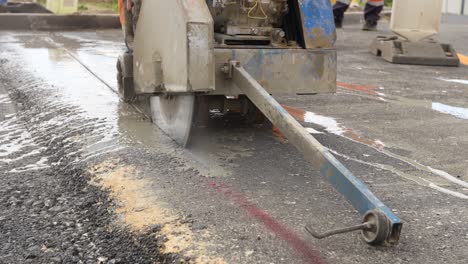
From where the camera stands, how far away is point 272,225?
105 inches

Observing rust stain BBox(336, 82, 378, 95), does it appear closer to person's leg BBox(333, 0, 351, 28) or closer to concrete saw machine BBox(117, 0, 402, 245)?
concrete saw machine BBox(117, 0, 402, 245)

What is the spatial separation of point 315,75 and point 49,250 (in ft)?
7.02

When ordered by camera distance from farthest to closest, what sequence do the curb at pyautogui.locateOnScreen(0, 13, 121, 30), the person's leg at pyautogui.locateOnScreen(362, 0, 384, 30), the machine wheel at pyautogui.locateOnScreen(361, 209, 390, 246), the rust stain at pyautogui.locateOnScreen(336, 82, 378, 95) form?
the person's leg at pyautogui.locateOnScreen(362, 0, 384, 30)
the curb at pyautogui.locateOnScreen(0, 13, 121, 30)
the rust stain at pyautogui.locateOnScreen(336, 82, 378, 95)
the machine wheel at pyautogui.locateOnScreen(361, 209, 390, 246)

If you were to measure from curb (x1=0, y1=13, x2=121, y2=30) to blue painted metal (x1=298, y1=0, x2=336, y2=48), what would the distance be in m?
8.15

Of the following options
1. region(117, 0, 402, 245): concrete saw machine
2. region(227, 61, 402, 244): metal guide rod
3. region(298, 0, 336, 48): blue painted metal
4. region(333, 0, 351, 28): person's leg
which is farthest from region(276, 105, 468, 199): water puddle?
region(333, 0, 351, 28): person's leg

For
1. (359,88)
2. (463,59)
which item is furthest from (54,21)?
(463,59)

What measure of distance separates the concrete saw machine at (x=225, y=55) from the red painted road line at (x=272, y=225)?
473mm

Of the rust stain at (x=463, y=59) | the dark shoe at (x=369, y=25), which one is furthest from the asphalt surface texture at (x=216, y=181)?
the dark shoe at (x=369, y=25)

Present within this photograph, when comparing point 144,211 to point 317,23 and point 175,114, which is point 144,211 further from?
point 317,23

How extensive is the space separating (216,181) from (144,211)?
0.52 metres

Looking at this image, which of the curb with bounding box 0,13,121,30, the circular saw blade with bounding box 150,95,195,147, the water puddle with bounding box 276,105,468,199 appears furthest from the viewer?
the curb with bounding box 0,13,121,30

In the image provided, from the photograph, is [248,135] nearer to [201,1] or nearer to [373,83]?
[201,1]

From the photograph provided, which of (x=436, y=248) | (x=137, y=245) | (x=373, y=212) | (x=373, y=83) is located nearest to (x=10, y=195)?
(x=137, y=245)

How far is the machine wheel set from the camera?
227 centimetres
